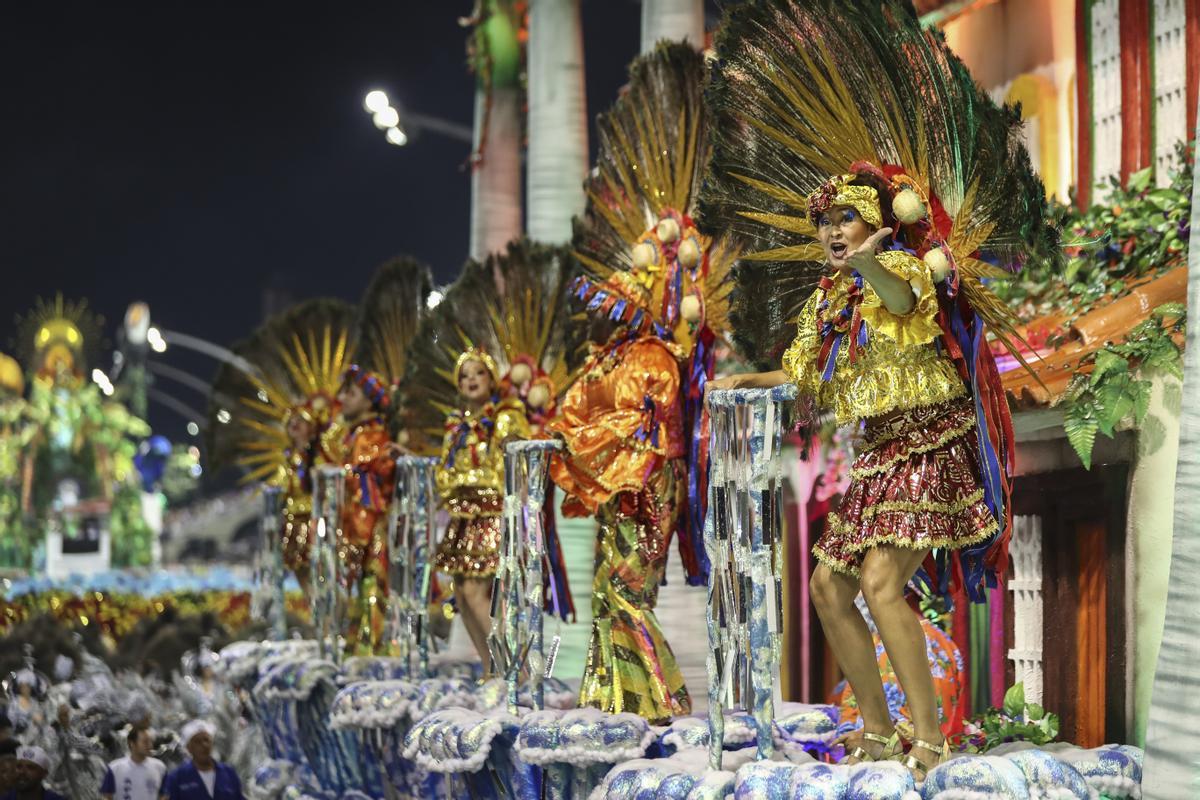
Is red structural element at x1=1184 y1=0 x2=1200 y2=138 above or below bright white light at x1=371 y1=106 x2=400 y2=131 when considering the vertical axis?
below

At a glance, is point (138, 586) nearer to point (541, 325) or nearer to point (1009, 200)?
point (541, 325)

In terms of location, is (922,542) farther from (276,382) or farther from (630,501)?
(276,382)

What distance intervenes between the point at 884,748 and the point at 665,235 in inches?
105

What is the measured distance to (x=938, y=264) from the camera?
5273mm

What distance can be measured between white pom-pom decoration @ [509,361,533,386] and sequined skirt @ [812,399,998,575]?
3464mm

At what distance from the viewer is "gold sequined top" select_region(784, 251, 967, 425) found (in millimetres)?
5246

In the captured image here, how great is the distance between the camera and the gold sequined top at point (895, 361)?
5.25 metres

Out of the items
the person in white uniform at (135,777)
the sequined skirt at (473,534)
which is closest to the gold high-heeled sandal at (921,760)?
the sequined skirt at (473,534)

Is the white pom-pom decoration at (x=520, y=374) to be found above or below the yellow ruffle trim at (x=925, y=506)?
above

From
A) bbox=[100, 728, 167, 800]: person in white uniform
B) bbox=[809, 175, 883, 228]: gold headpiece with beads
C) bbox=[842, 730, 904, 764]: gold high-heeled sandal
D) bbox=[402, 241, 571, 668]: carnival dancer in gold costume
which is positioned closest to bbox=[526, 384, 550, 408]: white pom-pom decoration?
bbox=[402, 241, 571, 668]: carnival dancer in gold costume

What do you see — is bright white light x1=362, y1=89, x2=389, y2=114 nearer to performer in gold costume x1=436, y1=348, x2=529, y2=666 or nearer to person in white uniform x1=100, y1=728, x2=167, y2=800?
performer in gold costume x1=436, y1=348, x2=529, y2=666

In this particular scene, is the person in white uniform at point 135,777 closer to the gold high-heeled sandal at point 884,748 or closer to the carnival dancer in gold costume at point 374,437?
the carnival dancer in gold costume at point 374,437

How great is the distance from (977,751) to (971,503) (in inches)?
46.2

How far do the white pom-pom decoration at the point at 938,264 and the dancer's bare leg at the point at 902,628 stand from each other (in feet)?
2.85
